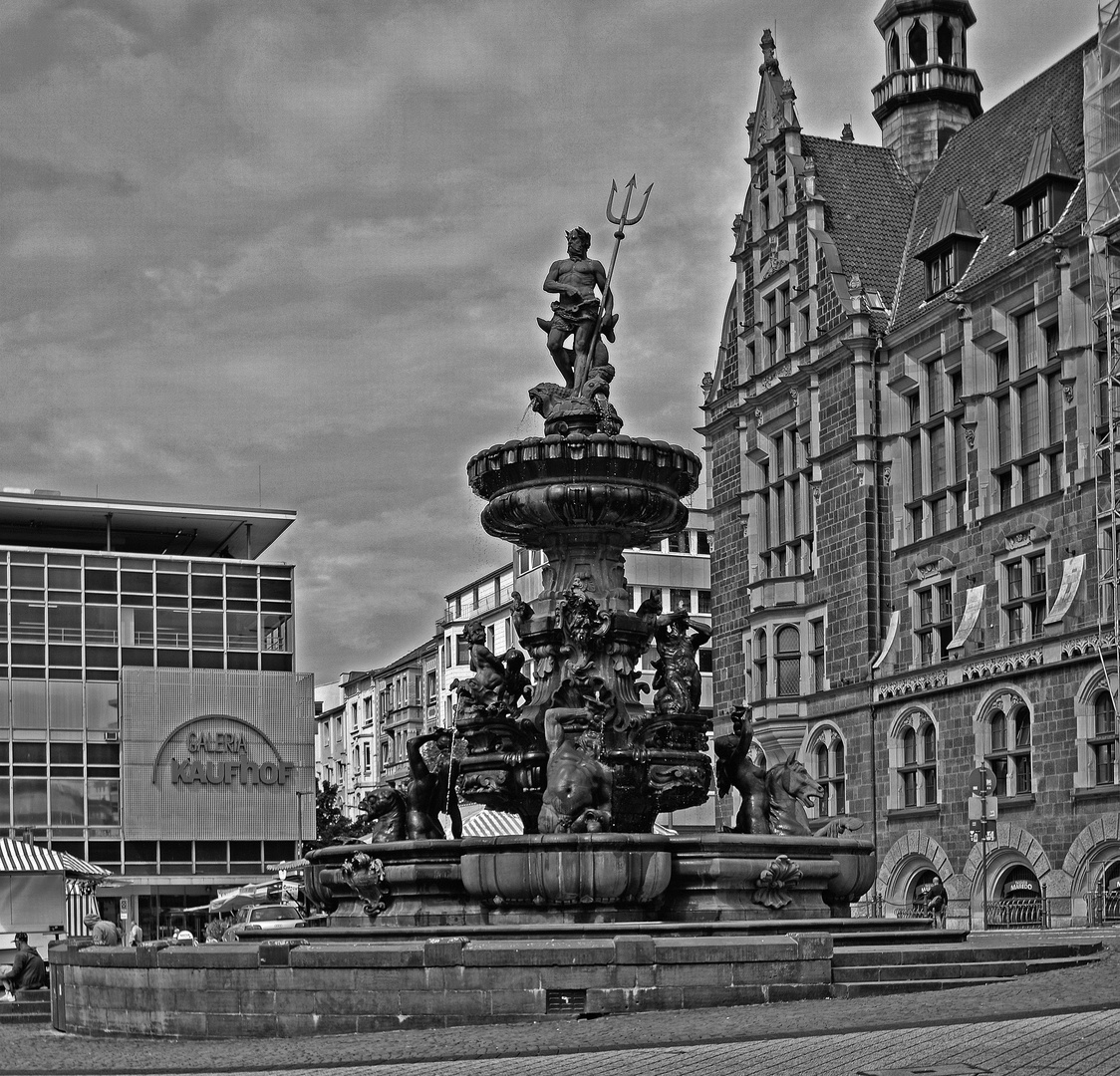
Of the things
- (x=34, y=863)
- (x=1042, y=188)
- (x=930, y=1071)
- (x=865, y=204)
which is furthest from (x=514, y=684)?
(x=865, y=204)

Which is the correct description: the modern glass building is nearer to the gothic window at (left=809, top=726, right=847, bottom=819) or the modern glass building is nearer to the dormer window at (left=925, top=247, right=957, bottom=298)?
the gothic window at (left=809, top=726, right=847, bottom=819)

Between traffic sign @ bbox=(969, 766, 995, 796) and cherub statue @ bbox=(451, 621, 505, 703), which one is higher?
cherub statue @ bbox=(451, 621, 505, 703)

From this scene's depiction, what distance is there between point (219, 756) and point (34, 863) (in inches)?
979

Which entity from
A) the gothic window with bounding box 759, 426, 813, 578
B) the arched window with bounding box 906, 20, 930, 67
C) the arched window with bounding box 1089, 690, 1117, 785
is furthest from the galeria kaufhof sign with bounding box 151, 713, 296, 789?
the arched window with bounding box 1089, 690, 1117, 785

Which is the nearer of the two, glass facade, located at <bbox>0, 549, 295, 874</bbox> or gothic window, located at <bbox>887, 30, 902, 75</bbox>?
gothic window, located at <bbox>887, 30, 902, 75</bbox>

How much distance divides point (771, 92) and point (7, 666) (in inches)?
1335

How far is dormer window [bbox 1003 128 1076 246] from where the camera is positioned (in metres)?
52.0

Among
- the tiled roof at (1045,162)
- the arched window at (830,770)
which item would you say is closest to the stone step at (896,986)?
the tiled roof at (1045,162)

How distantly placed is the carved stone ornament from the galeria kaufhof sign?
55.1 m

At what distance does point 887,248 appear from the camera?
203ft

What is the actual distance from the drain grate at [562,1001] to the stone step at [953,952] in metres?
2.34

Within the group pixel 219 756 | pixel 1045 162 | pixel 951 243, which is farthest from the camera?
pixel 219 756

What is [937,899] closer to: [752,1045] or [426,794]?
[426,794]

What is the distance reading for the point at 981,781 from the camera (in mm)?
49906
